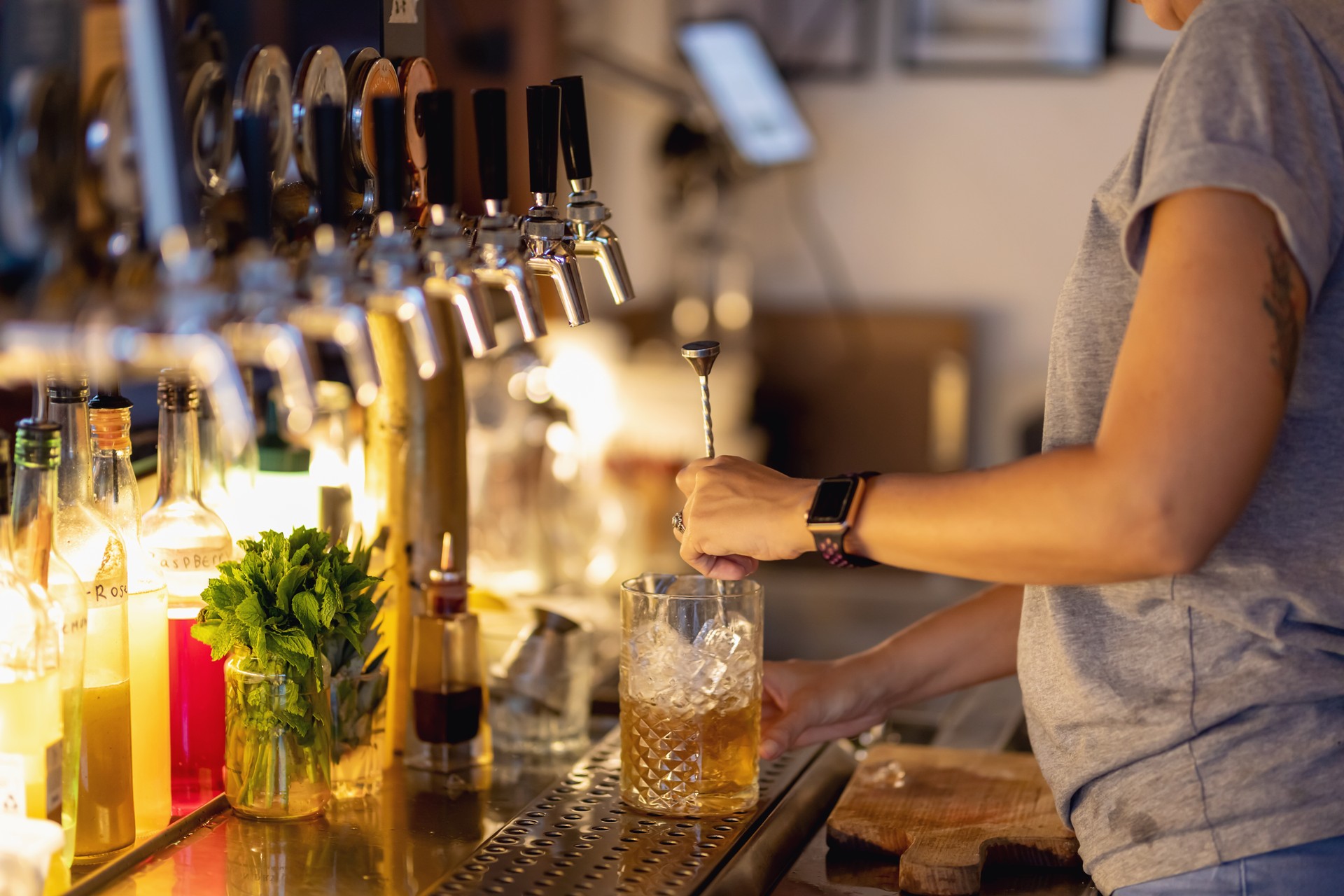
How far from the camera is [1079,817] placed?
1.06 metres

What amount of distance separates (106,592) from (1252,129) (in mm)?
808

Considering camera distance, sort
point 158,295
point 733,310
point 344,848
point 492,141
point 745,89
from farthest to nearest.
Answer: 1. point 733,310
2. point 745,89
3. point 344,848
4. point 492,141
5. point 158,295

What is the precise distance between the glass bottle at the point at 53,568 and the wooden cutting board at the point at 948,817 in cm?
58

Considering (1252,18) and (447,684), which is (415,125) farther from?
(1252,18)

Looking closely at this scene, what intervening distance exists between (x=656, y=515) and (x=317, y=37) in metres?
2.00

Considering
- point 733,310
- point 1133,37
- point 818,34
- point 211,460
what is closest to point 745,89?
point 818,34

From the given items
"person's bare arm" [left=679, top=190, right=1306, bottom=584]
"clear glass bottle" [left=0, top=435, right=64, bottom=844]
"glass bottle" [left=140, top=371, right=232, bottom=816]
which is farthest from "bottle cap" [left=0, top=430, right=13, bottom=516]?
"person's bare arm" [left=679, top=190, right=1306, bottom=584]

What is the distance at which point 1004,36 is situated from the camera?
3.77 meters

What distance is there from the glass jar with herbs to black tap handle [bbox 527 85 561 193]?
0.33 metres

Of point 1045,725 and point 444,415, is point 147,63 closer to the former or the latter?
point 444,415

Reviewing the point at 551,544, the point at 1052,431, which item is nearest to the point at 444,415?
the point at 1052,431

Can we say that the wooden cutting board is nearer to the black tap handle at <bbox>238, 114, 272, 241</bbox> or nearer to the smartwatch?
the smartwatch

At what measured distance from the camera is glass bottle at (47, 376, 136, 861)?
102 cm

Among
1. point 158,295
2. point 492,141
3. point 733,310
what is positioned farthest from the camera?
point 733,310
